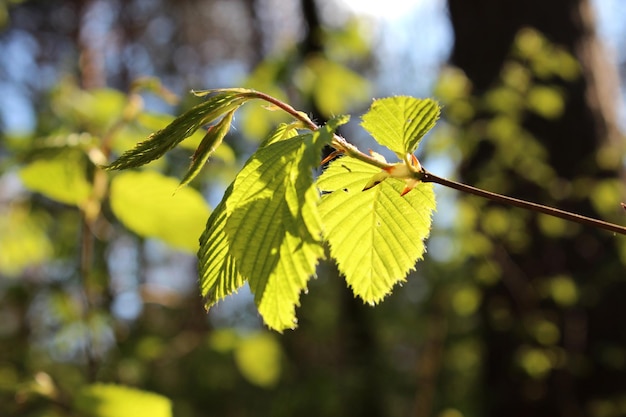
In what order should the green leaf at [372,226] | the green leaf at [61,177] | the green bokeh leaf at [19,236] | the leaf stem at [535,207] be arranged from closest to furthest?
the leaf stem at [535,207]
the green leaf at [372,226]
the green leaf at [61,177]
the green bokeh leaf at [19,236]

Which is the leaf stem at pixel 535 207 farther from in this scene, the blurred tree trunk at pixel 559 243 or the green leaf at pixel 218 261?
the blurred tree trunk at pixel 559 243

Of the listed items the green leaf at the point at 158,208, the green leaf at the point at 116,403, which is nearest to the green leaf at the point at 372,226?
the green leaf at the point at 158,208

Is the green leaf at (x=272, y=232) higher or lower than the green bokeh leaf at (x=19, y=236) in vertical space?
lower

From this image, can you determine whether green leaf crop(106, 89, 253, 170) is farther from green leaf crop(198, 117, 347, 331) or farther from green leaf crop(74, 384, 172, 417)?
green leaf crop(74, 384, 172, 417)

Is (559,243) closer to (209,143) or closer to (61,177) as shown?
(61,177)

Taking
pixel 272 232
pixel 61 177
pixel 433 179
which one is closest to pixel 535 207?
pixel 433 179

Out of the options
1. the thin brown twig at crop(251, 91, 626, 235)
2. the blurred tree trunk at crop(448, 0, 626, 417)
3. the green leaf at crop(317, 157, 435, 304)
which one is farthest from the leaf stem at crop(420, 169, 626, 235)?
the blurred tree trunk at crop(448, 0, 626, 417)
